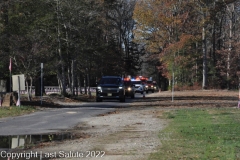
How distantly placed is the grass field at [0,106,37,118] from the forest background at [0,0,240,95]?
4876 mm

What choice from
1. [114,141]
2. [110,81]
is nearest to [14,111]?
[114,141]

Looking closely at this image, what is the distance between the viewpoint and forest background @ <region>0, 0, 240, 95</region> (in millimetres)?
28891

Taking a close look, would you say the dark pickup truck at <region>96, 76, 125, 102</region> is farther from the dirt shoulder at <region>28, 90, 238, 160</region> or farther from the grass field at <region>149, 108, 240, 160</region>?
the grass field at <region>149, 108, 240, 160</region>

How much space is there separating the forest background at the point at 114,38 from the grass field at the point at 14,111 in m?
4.88

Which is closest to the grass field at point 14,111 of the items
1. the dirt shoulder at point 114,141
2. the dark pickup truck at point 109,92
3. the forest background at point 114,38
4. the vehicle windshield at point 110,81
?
the forest background at point 114,38

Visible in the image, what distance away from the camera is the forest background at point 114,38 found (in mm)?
28891

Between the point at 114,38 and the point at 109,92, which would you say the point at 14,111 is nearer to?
the point at 109,92

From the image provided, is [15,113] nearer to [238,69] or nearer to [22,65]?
[22,65]

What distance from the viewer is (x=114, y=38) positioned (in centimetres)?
7088

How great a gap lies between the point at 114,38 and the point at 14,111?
4912cm

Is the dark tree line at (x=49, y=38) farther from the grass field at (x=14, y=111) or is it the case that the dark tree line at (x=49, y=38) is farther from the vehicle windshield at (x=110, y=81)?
the grass field at (x=14, y=111)

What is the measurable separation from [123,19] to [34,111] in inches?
1865

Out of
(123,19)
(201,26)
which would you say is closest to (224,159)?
(201,26)

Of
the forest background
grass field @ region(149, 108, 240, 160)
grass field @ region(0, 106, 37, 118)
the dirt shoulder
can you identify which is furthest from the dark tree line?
A: grass field @ region(149, 108, 240, 160)
